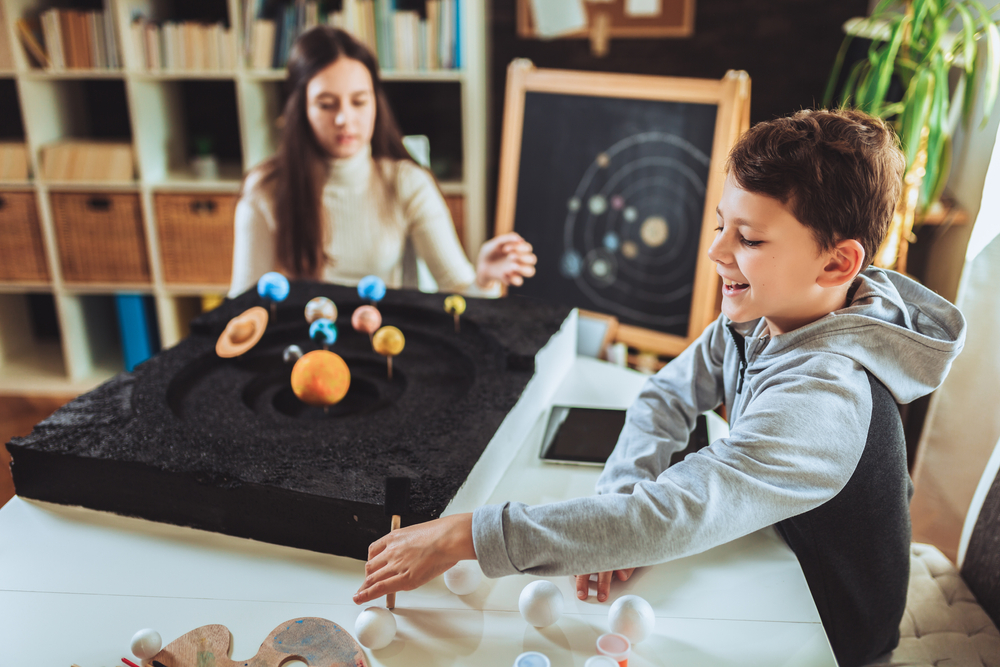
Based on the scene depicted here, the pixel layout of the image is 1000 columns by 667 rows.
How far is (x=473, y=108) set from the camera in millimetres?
2693

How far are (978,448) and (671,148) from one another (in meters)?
1.18

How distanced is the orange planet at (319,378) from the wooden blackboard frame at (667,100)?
131 cm

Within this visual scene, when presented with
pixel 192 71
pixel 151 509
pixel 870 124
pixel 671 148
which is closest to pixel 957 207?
pixel 671 148

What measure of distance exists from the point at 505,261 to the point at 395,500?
3.42 ft

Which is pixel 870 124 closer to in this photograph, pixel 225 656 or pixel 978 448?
pixel 225 656

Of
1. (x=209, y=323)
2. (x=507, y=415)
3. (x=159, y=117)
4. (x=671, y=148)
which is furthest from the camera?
(x=159, y=117)

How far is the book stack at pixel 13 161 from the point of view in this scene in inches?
111

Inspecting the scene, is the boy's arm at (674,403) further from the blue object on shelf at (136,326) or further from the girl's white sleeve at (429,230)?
the blue object on shelf at (136,326)

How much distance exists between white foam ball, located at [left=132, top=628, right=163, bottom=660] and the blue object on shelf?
8.07ft

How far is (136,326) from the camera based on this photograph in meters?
3.09

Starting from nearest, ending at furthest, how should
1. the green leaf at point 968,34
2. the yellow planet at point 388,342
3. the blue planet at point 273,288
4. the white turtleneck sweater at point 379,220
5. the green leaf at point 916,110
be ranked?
the yellow planet at point 388,342
the blue planet at point 273,288
the green leaf at point 968,34
the green leaf at point 916,110
the white turtleneck sweater at point 379,220

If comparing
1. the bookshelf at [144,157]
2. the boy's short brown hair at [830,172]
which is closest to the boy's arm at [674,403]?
the boy's short brown hair at [830,172]

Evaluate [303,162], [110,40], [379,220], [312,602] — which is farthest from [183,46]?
[312,602]

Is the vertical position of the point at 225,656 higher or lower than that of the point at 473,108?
lower
